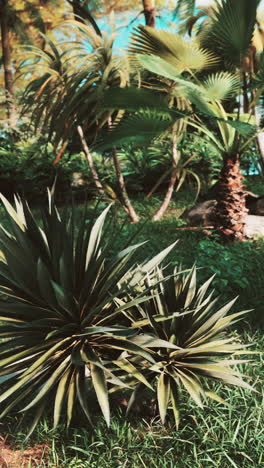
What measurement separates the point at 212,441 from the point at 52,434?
2.87ft

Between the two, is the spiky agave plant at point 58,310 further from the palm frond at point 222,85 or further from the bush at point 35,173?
the bush at point 35,173

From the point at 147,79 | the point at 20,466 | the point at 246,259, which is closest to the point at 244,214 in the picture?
the point at 246,259

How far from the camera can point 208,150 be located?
1041cm

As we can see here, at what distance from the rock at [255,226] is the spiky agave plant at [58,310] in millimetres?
3881

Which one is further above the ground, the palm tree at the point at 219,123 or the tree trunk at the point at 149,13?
the tree trunk at the point at 149,13

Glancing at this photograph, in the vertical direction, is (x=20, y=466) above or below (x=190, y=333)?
below

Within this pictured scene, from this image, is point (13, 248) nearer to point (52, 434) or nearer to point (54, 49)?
point (52, 434)

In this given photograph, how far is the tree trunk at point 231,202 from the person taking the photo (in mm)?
5742

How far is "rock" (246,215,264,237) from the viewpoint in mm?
6355

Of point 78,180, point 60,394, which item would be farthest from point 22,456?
point 78,180

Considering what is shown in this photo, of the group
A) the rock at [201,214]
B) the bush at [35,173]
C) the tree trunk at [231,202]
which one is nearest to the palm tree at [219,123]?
the tree trunk at [231,202]

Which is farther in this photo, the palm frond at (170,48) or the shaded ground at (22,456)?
the palm frond at (170,48)

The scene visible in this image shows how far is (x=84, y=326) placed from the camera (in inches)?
99.9

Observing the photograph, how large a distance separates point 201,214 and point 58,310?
15.8 feet
